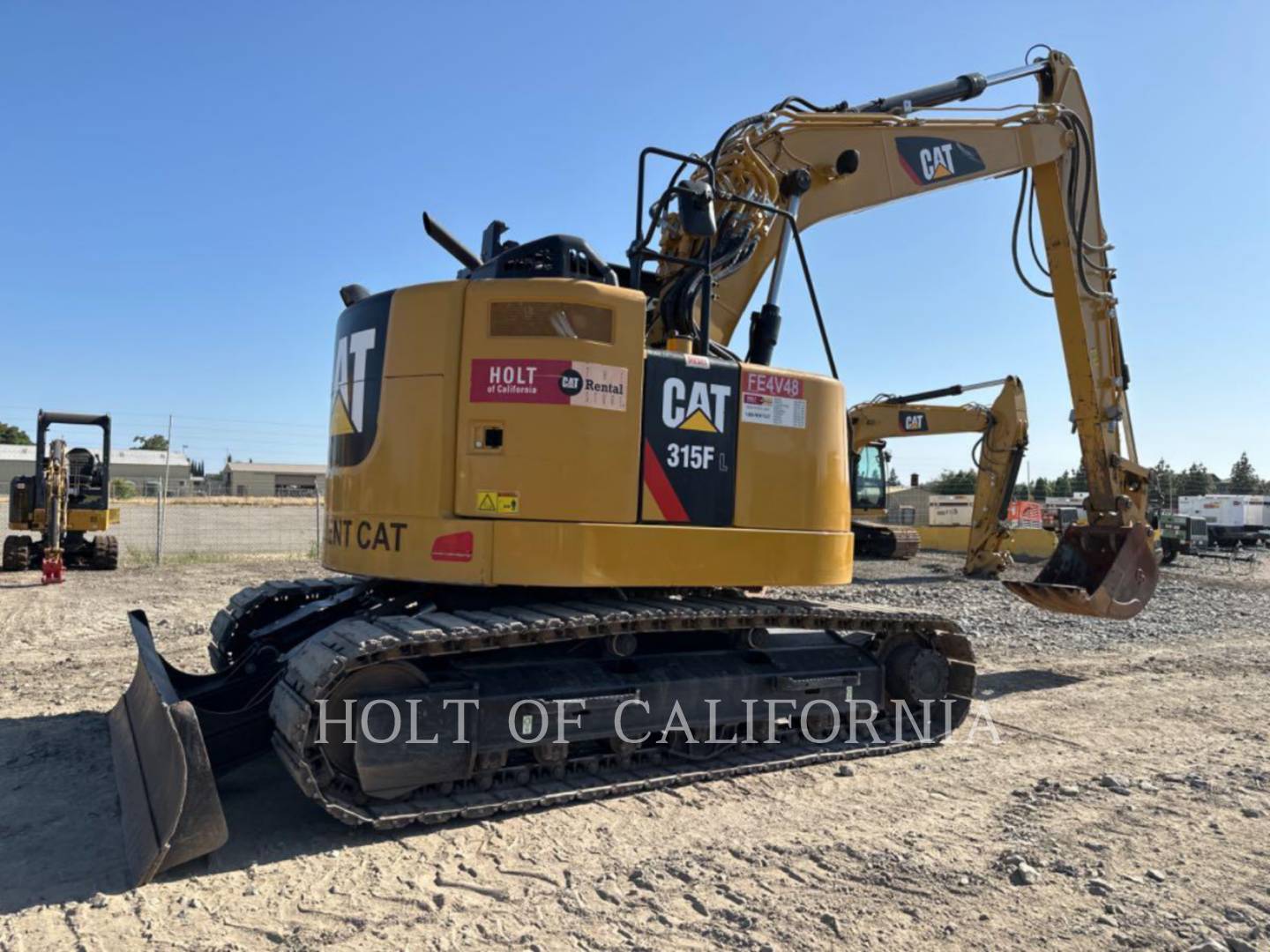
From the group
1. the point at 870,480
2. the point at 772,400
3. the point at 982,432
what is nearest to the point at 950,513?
the point at 870,480

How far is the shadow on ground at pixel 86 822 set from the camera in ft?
12.6

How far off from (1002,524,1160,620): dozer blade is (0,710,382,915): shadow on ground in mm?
6740

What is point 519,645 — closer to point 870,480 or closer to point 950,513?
point 870,480

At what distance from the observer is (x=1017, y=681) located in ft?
27.3

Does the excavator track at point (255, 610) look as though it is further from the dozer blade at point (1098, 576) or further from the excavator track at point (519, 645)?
the dozer blade at point (1098, 576)

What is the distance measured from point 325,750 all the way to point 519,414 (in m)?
1.89

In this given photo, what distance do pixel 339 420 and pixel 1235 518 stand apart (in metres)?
37.4

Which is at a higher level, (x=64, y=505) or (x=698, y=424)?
(x=698, y=424)

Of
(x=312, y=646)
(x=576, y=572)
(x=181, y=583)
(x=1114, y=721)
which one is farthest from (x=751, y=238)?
(x=181, y=583)

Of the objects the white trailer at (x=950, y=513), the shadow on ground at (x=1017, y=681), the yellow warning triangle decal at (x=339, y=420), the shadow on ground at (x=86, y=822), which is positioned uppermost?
the yellow warning triangle decal at (x=339, y=420)

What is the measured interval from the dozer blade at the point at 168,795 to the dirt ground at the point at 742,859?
0.45 feet

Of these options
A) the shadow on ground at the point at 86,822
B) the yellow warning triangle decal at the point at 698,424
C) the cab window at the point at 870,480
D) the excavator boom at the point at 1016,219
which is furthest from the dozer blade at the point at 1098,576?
the cab window at the point at 870,480

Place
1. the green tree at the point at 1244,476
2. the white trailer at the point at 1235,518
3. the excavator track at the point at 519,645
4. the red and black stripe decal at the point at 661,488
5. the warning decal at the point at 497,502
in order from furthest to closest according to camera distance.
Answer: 1. the green tree at the point at 1244,476
2. the white trailer at the point at 1235,518
3. the red and black stripe decal at the point at 661,488
4. the warning decal at the point at 497,502
5. the excavator track at the point at 519,645

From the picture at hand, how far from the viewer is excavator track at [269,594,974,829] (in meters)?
4.25
